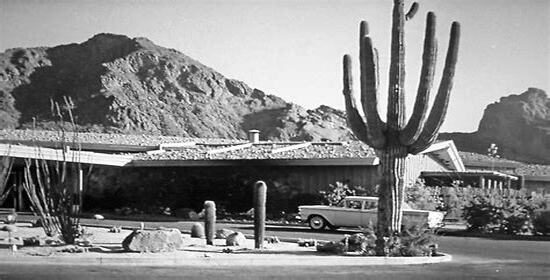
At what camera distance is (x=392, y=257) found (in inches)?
744

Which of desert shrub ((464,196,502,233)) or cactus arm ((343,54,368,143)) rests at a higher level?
cactus arm ((343,54,368,143))

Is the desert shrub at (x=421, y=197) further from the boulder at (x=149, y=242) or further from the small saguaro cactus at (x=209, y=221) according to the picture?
the boulder at (x=149, y=242)

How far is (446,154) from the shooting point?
4050cm

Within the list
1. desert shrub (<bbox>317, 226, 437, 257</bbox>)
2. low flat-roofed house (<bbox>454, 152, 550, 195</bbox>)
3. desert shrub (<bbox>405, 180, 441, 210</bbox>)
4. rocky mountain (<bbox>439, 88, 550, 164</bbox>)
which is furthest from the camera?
rocky mountain (<bbox>439, 88, 550, 164</bbox>)

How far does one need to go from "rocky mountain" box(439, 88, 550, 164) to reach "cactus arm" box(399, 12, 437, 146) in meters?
28.7

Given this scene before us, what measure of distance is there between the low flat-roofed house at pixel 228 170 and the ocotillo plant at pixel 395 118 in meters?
13.1

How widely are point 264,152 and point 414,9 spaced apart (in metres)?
17.7

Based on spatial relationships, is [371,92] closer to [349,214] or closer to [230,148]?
[349,214]

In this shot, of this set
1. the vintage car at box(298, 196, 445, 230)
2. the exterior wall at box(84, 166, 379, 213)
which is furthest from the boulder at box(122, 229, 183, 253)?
the exterior wall at box(84, 166, 379, 213)

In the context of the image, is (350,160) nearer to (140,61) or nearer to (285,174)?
(285,174)

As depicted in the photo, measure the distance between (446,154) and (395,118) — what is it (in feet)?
70.1

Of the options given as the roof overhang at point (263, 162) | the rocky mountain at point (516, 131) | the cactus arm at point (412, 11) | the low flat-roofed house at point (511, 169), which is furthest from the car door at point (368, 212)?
the rocky mountain at point (516, 131)

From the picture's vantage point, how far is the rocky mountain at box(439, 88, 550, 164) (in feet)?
160

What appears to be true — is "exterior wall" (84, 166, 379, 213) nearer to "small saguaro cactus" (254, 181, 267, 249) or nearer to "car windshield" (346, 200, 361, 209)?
"car windshield" (346, 200, 361, 209)
